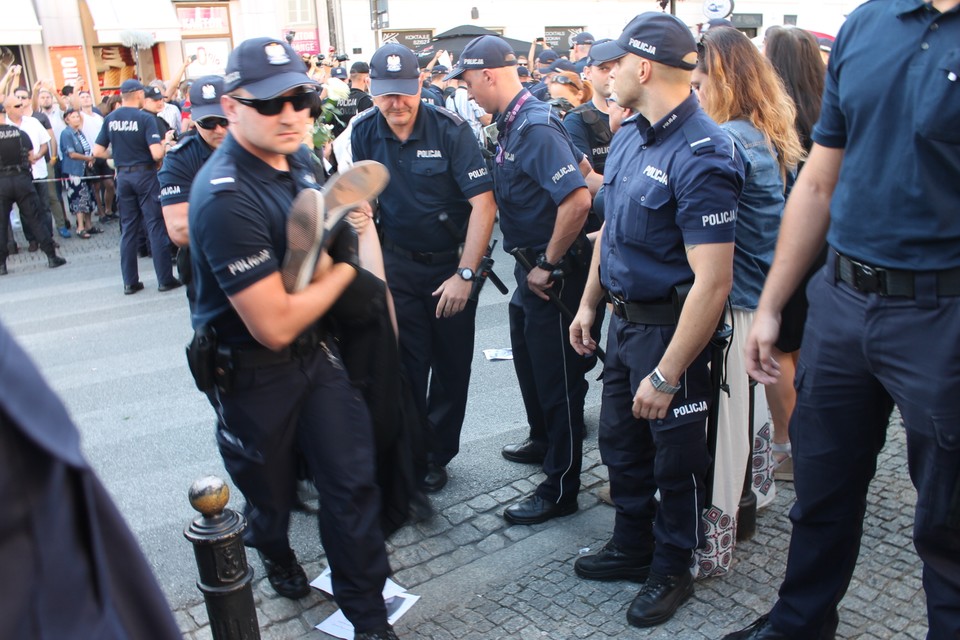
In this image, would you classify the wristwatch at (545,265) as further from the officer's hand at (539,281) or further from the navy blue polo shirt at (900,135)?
the navy blue polo shirt at (900,135)

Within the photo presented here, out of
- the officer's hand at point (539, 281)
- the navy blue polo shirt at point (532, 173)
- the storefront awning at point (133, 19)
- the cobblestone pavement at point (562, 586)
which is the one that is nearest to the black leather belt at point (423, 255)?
the navy blue polo shirt at point (532, 173)

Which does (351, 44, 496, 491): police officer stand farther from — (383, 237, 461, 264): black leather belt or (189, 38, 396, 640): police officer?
(189, 38, 396, 640): police officer

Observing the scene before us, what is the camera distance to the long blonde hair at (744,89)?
331 centimetres

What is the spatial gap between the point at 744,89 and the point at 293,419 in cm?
213

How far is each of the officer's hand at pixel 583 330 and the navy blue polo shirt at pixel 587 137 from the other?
225 cm

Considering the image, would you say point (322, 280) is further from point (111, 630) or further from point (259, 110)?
point (111, 630)

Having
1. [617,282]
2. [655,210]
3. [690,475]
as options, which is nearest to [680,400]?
[690,475]

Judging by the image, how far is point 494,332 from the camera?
6.74 m

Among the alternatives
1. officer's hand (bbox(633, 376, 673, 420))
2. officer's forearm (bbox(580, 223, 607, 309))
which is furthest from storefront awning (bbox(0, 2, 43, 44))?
officer's hand (bbox(633, 376, 673, 420))

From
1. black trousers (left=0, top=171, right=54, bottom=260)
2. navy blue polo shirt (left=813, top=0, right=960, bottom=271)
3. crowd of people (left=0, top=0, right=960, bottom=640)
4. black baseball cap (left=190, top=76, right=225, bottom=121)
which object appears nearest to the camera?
navy blue polo shirt (left=813, top=0, right=960, bottom=271)

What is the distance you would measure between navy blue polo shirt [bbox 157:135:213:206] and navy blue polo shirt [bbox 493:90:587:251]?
1.73 meters

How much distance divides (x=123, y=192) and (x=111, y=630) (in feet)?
29.4

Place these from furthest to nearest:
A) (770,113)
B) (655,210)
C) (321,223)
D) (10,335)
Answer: (770,113)
(655,210)
(321,223)
(10,335)

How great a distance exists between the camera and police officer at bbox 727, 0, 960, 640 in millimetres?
2041
